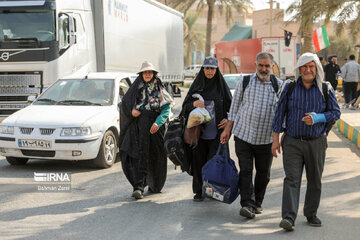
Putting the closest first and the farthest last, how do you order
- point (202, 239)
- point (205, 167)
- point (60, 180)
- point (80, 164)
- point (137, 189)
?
point (202, 239)
point (205, 167)
point (137, 189)
point (60, 180)
point (80, 164)

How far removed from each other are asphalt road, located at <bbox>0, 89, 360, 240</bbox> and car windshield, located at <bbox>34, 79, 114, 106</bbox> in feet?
4.62

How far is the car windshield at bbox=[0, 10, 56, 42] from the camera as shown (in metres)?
13.0

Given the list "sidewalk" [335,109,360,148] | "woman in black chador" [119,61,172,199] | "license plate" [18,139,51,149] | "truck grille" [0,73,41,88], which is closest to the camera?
"woman in black chador" [119,61,172,199]

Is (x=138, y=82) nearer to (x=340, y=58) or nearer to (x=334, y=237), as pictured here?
(x=334, y=237)

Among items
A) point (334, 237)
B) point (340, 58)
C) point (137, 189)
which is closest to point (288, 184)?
point (334, 237)

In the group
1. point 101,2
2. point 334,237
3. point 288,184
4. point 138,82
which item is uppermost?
point 101,2

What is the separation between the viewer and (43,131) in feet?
27.2

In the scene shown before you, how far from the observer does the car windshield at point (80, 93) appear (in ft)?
30.4

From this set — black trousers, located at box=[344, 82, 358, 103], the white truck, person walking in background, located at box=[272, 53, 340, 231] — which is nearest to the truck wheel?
the white truck

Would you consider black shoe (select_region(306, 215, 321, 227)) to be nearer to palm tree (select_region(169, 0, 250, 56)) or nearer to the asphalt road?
the asphalt road

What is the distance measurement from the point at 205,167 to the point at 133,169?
1.14m

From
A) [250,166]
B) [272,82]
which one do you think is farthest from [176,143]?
[272,82]

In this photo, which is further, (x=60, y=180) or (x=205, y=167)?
(x=60, y=180)

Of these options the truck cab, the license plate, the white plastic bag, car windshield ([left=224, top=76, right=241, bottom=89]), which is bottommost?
the license plate
